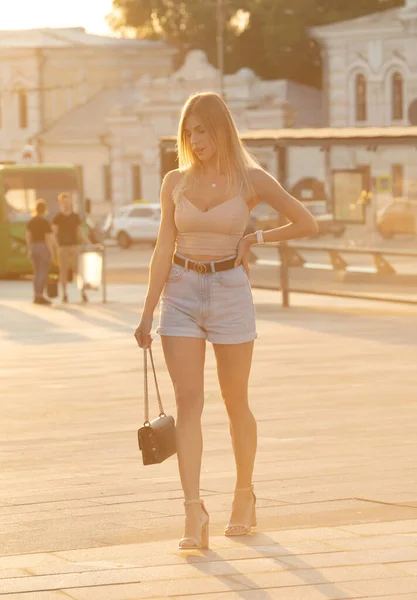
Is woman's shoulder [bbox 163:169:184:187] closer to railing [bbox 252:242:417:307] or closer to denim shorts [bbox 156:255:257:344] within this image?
denim shorts [bbox 156:255:257:344]

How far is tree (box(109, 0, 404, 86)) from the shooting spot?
80.1 meters

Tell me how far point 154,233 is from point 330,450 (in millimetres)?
47413

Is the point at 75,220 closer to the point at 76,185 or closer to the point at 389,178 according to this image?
the point at 389,178

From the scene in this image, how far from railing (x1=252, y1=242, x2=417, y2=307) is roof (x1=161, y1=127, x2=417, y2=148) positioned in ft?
4.43

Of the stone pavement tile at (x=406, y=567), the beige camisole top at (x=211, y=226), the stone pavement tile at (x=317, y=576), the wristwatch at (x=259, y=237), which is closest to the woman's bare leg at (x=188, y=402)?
the beige camisole top at (x=211, y=226)

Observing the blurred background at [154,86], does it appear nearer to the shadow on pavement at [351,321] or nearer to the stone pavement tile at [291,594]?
the shadow on pavement at [351,321]

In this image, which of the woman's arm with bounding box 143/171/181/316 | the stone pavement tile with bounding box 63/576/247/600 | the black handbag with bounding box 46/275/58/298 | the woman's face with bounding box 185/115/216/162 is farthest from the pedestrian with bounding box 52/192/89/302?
the stone pavement tile with bounding box 63/576/247/600

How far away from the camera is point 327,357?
606 inches

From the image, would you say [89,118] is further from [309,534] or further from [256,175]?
[309,534]

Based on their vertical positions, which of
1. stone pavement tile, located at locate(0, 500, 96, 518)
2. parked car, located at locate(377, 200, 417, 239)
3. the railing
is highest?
parked car, located at locate(377, 200, 417, 239)

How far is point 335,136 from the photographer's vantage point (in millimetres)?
21406

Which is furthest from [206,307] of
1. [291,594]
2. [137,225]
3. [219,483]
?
[137,225]

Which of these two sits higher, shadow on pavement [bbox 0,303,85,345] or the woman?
the woman

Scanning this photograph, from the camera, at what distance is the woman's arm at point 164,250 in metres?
6.79
